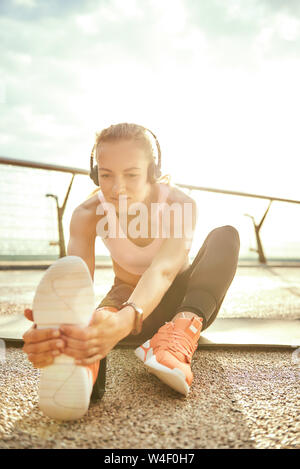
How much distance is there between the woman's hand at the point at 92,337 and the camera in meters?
0.73

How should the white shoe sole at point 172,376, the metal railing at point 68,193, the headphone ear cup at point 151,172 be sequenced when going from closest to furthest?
the white shoe sole at point 172,376, the headphone ear cup at point 151,172, the metal railing at point 68,193

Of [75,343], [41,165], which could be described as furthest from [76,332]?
[41,165]

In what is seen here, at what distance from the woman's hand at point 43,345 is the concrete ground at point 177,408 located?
13 cm

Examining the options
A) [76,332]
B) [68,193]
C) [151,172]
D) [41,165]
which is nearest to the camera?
[76,332]

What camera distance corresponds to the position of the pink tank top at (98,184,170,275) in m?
1.24

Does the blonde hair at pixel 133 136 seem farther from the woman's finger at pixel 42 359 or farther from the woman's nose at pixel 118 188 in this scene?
the woman's finger at pixel 42 359

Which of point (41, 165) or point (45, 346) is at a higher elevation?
point (41, 165)

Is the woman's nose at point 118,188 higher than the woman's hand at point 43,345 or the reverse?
higher

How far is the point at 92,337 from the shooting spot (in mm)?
748

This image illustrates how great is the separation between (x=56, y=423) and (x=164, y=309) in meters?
0.63

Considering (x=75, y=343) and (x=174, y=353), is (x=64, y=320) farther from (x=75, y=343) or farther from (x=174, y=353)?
(x=174, y=353)

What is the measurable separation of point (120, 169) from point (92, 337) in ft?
1.49

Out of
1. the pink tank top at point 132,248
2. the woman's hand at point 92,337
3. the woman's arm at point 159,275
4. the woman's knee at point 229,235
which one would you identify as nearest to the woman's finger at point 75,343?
the woman's hand at point 92,337

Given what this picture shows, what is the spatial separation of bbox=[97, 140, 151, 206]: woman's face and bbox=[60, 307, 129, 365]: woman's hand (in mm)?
352
